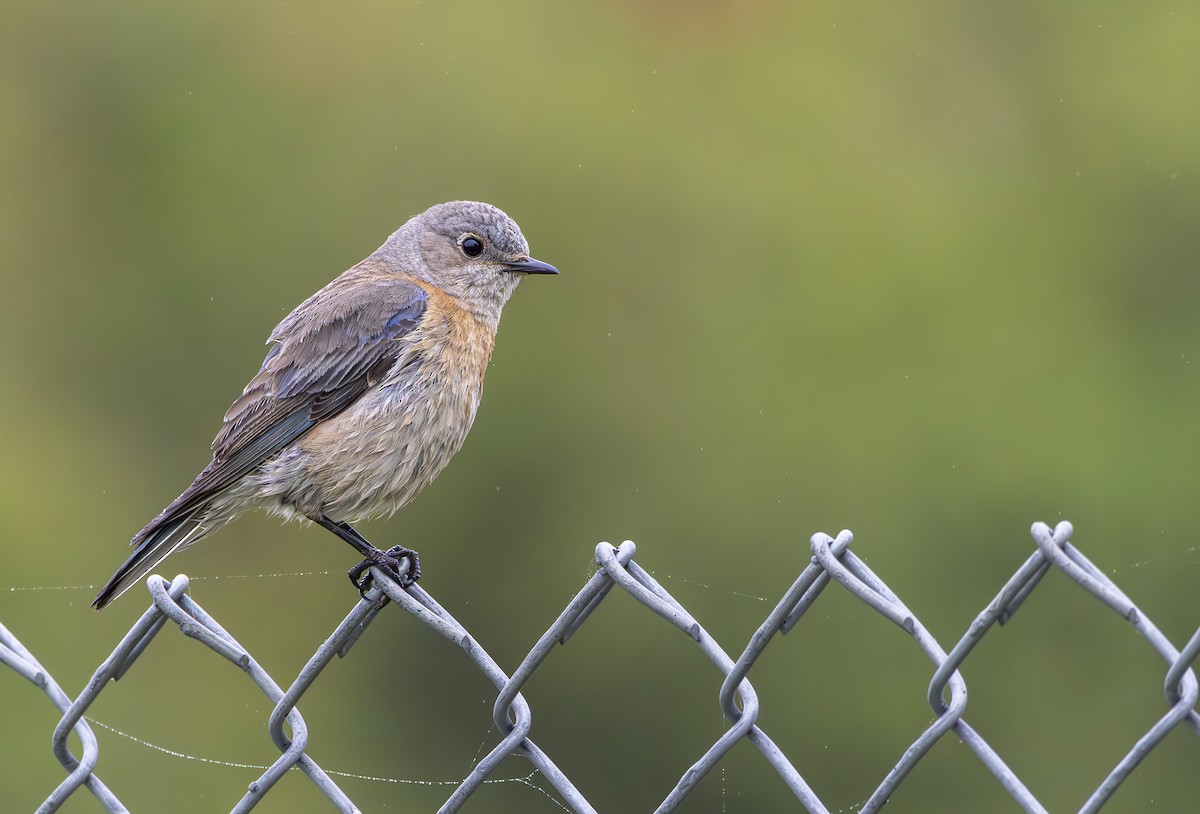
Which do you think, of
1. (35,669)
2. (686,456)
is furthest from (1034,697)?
(35,669)

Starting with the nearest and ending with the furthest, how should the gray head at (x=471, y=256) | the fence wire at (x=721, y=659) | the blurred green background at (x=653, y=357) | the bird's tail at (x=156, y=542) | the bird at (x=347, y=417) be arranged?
the fence wire at (x=721, y=659) < the bird's tail at (x=156, y=542) < the bird at (x=347, y=417) < the gray head at (x=471, y=256) < the blurred green background at (x=653, y=357)

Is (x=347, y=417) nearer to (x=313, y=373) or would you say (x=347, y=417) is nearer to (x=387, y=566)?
Result: (x=313, y=373)

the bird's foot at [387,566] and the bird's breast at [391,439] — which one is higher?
the bird's breast at [391,439]

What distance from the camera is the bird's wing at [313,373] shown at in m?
4.71

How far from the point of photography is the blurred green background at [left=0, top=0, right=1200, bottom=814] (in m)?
11.8

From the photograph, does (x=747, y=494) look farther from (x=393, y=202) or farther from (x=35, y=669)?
(x=35, y=669)

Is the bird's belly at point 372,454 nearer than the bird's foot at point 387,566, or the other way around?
the bird's foot at point 387,566

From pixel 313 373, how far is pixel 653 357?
30.2ft

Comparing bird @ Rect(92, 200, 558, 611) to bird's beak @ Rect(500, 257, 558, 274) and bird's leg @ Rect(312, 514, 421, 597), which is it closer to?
bird's leg @ Rect(312, 514, 421, 597)

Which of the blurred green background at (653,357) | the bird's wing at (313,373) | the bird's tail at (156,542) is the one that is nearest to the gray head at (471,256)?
the bird's wing at (313,373)

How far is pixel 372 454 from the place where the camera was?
461 centimetres

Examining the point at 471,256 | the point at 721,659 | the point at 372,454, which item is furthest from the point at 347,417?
the point at 721,659

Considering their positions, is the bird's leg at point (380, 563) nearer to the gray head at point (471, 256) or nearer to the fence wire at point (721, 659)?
the fence wire at point (721, 659)

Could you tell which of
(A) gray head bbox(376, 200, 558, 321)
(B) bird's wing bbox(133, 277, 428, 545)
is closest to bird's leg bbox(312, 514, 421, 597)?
(B) bird's wing bbox(133, 277, 428, 545)
